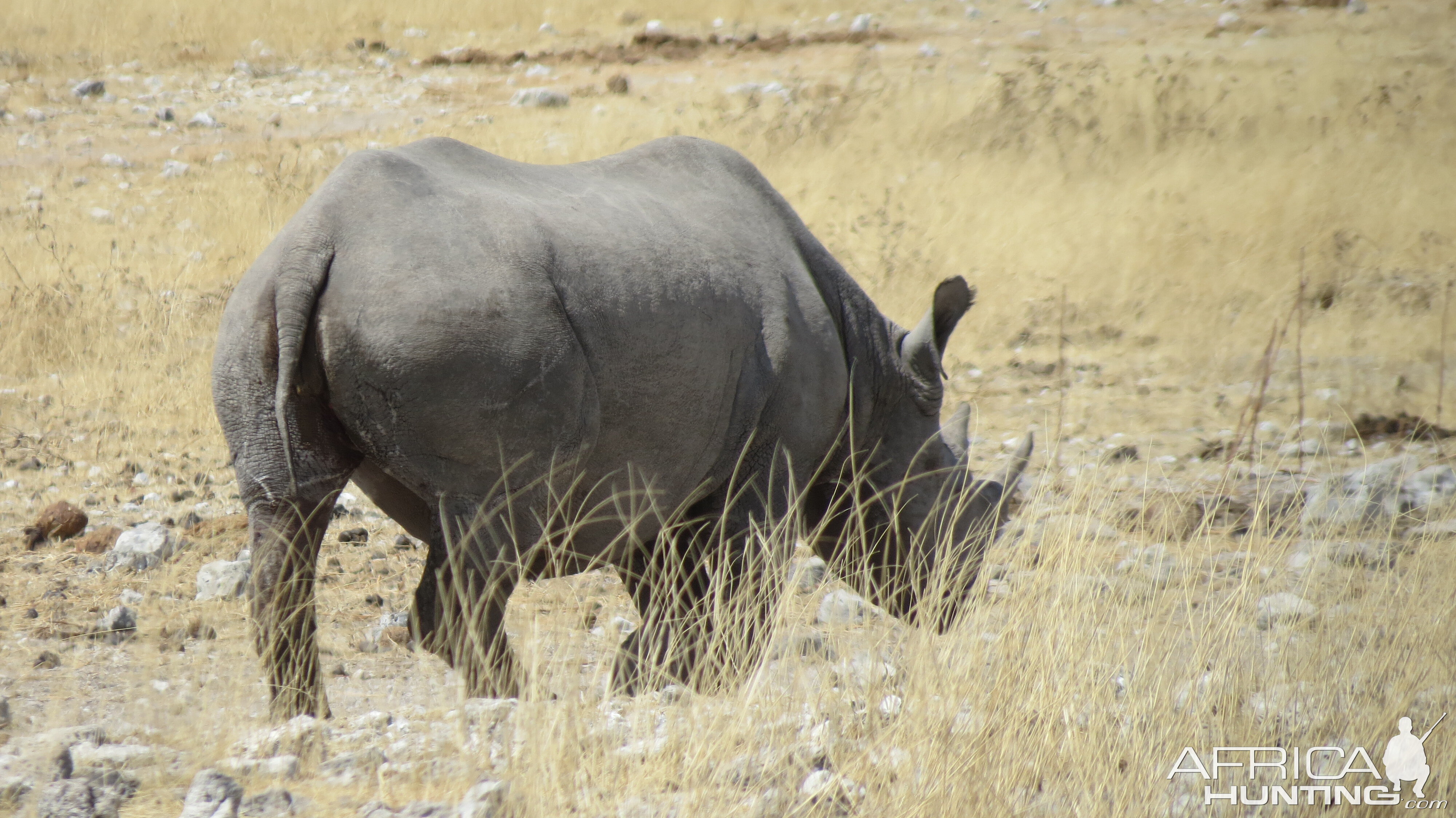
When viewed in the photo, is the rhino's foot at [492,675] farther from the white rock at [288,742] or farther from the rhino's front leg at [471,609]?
the white rock at [288,742]

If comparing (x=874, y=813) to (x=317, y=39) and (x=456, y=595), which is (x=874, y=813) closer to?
(x=456, y=595)

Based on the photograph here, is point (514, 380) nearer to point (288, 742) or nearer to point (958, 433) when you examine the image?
point (288, 742)

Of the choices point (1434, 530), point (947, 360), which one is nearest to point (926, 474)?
point (1434, 530)

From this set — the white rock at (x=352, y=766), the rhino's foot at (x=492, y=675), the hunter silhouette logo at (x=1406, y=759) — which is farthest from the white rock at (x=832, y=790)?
the hunter silhouette logo at (x=1406, y=759)

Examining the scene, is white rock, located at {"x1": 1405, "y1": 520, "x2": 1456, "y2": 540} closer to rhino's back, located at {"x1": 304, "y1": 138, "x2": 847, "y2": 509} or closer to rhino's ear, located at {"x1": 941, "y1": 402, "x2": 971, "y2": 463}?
rhino's ear, located at {"x1": 941, "y1": 402, "x2": 971, "y2": 463}

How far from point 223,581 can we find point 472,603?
1796 mm

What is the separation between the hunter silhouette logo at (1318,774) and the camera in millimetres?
3037

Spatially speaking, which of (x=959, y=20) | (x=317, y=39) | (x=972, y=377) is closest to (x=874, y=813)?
(x=972, y=377)

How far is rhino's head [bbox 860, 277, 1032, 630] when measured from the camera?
511cm

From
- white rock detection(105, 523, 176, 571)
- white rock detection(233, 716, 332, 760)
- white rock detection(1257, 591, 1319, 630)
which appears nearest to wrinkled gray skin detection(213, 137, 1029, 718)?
white rock detection(233, 716, 332, 760)

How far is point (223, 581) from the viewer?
5051 mm

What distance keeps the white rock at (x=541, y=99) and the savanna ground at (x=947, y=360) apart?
32 centimetres

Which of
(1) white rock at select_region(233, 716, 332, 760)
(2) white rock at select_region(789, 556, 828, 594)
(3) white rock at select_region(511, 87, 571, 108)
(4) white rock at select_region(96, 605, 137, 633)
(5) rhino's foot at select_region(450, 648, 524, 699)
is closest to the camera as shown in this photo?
(1) white rock at select_region(233, 716, 332, 760)

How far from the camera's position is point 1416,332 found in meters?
10.0
